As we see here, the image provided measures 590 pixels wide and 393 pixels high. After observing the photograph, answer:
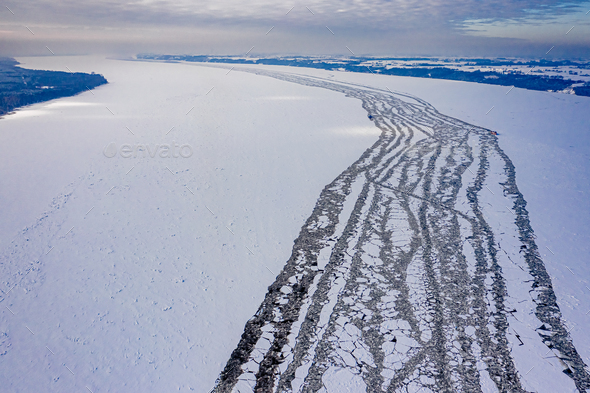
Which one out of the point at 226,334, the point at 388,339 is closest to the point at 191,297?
the point at 226,334

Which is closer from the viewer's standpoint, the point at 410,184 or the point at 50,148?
the point at 410,184

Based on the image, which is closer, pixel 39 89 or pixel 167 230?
pixel 167 230

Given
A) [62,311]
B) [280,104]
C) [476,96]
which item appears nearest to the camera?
[62,311]

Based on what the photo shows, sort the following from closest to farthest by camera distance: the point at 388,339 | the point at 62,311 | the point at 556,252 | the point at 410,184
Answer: the point at 388,339
the point at 62,311
the point at 556,252
the point at 410,184

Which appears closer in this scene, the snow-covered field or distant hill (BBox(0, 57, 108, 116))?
the snow-covered field

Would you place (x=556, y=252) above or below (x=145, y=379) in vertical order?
above

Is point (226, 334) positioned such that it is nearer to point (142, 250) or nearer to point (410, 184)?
point (142, 250)

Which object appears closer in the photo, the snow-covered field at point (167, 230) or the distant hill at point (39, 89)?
the snow-covered field at point (167, 230)

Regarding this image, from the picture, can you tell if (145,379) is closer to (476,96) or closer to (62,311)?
(62,311)
